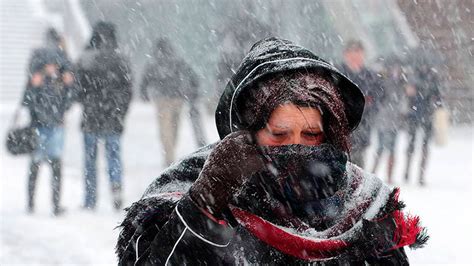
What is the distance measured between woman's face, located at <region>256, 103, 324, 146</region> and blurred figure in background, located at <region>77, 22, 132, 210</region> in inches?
201

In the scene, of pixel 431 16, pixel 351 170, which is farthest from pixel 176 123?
pixel 431 16

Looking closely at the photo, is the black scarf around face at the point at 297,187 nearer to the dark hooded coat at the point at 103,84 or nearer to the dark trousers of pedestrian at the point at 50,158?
the dark hooded coat at the point at 103,84

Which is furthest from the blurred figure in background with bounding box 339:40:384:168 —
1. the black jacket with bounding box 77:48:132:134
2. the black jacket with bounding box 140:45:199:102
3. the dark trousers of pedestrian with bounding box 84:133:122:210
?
the black jacket with bounding box 140:45:199:102

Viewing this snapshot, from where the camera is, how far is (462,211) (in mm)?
7680

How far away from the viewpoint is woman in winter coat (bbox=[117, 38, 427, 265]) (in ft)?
5.97

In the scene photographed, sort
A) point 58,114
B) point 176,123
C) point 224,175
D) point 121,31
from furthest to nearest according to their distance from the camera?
point 121,31, point 176,123, point 58,114, point 224,175

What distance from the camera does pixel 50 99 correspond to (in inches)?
268

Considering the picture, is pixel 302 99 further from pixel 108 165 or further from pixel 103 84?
pixel 108 165

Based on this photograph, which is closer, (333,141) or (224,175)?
(224,175)

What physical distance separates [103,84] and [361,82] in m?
2.45

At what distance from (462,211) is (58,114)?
163 inches

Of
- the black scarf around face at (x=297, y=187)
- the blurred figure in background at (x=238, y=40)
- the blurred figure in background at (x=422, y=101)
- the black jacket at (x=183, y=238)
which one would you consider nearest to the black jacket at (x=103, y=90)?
the blurred figure in background at (x=238, y=40)

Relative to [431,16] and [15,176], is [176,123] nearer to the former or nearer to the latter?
[15,176]

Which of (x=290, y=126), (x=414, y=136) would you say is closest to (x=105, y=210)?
(x=414, y=136)
